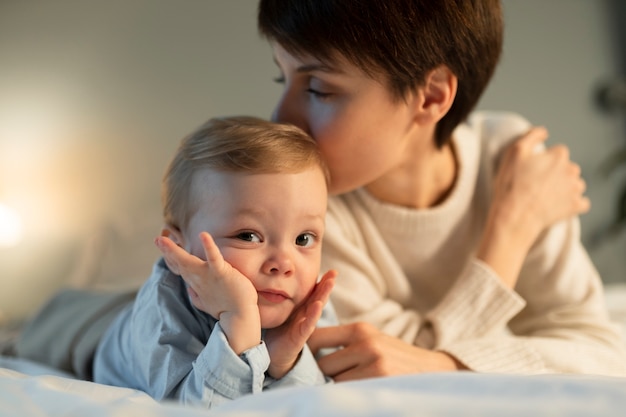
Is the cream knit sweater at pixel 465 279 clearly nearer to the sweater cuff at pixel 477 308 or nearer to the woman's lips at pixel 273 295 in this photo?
the sweater cuff at pixel 477 308

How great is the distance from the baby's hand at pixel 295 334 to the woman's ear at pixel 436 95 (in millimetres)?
393

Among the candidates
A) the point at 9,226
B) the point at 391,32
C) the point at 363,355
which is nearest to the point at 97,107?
the point at 9,226

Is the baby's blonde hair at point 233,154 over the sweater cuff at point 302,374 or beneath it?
over

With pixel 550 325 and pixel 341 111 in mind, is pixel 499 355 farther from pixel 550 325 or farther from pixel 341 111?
pixel 341 111

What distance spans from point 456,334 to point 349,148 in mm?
370

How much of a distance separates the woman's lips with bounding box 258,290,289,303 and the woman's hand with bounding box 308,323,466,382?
0.47ft

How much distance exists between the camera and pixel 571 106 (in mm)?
2518

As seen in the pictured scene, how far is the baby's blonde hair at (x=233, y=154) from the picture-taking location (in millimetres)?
813

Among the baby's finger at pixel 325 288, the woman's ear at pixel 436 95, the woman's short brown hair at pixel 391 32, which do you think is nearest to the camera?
the baby's finger at pixel 325 288

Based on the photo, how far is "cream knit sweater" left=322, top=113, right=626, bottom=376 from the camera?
111cm

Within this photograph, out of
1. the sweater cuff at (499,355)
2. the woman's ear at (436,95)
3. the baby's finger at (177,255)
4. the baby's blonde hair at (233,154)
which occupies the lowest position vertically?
the sweater cuff at (499,355)

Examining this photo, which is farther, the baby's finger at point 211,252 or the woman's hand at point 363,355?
the woman's hand at point 363,355

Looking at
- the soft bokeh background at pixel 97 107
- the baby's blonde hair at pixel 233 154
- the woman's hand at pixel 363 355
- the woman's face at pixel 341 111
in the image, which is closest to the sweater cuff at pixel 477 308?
the woman's hand at pixel 363 355

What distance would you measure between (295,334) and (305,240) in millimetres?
127
